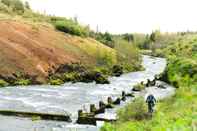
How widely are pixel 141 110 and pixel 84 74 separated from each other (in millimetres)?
43491

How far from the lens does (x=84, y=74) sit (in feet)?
248

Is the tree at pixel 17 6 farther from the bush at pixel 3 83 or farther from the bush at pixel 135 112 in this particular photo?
the bush at pixel 135 112

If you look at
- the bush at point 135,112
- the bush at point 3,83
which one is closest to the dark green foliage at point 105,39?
the bush at point 3,83

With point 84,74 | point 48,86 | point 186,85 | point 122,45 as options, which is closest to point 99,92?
point 48,86

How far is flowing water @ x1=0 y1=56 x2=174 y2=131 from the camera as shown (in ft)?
117

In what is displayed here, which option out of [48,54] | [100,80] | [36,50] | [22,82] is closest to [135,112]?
[22,82]

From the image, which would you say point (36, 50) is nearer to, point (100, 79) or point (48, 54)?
point (48, 54)

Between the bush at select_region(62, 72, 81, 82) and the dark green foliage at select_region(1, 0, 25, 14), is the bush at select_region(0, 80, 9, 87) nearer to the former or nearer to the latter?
the bush at select_region(62, 72, 81, 82)

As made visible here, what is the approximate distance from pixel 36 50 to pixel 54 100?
2727 centimetres

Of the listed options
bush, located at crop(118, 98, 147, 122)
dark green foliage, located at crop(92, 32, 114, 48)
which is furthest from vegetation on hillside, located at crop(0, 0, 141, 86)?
bush, located at crop(118, 98, 147, 122)

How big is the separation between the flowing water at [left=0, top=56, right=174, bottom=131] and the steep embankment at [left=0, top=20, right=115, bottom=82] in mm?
6205

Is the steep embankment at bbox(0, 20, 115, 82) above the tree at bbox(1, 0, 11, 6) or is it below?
below

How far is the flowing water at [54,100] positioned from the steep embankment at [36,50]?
621cm

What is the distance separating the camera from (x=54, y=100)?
5031 centimetres
